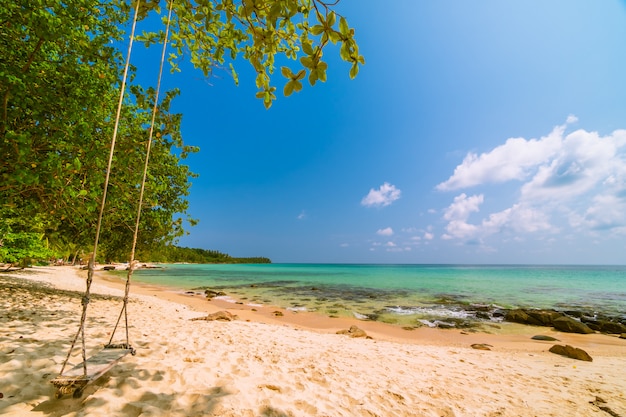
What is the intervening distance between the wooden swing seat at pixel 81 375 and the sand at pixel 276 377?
179 mm

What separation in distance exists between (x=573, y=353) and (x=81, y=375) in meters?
12.1

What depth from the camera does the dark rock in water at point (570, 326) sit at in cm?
1293

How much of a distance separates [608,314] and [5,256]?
3706 centimetres

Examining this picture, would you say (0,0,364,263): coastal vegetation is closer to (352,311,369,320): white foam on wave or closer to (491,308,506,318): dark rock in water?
(352,311,369,320): white foam on wave

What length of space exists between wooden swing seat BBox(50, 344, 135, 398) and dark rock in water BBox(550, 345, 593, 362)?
11.8 meters

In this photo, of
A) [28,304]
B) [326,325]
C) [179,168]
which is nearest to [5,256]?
[28,304]

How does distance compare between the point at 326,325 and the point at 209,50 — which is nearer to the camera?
the point at 209,50

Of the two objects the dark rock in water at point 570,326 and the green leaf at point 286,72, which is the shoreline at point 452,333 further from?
the green leaf at point 286,72

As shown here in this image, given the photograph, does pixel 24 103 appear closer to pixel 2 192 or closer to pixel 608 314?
pixel 2 192

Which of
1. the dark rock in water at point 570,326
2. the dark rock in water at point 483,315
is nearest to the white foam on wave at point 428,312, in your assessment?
the dark rock in water at point 483,315

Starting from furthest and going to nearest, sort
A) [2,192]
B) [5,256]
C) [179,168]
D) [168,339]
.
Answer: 1. [5,256]
2. [179,168]
3. [2,192]
4. [168,339]

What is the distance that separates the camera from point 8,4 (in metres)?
5.14

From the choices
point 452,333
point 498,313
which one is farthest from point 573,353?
point 498,313

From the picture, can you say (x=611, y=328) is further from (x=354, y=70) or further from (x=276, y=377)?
(x=354, y=70)
